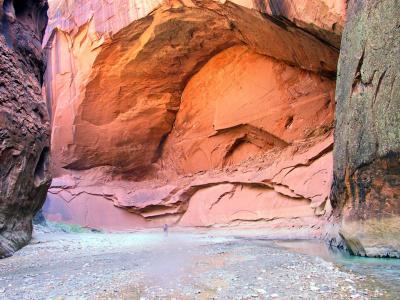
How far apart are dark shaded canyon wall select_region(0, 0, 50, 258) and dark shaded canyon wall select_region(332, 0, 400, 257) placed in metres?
5.21

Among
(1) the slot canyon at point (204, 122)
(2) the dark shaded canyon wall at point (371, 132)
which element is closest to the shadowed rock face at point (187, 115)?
(1) the slot canyon at point (204, 122)

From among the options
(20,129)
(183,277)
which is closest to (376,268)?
(183,277)

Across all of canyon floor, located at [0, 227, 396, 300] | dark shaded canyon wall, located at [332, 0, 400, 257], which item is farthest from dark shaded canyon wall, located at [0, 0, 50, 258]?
dark shaded canyon wall, located at [332, 0, 400, 257]

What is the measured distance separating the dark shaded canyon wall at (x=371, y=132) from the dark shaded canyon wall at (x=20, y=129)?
5.21 meters

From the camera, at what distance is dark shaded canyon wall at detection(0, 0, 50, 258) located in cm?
651

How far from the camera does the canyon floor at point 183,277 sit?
3211 millimetres

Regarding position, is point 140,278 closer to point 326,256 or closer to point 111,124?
point 326,256

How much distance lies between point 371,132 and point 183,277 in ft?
9.83

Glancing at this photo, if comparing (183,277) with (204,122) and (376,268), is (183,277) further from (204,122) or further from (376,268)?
(204,122)

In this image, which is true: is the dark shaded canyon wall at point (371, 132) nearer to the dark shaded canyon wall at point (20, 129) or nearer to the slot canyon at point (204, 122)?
the slot canyon at point (204, 122)

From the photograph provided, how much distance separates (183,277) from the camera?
3.88 meters

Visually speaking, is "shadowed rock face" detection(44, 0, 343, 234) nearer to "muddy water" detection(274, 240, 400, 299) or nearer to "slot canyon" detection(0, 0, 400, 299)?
"slot canyon" detection(0, 0, 400, 299)

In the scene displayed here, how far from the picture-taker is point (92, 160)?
15.4m

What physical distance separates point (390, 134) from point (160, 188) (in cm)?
1016
